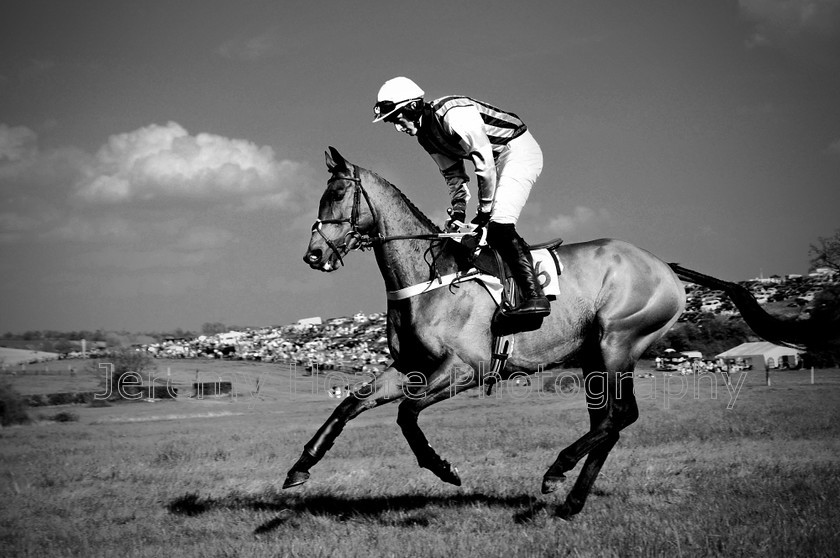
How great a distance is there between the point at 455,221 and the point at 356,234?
1.11m

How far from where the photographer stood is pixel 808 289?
42.8 meters

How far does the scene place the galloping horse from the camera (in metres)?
7.46

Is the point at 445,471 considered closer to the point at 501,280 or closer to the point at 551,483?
the point at 551,483

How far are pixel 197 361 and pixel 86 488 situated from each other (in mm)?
57556

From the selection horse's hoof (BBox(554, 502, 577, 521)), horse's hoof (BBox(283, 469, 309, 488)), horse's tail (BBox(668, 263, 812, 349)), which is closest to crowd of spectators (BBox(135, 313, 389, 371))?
horse's tail (BBox(668, 263, 812, 349))

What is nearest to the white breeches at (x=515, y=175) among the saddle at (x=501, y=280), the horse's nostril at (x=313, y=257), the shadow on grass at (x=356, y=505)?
the saddle at (x=501, y=280)

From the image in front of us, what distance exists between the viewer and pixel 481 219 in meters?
7.96

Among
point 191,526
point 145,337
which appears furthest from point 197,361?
point 191,526

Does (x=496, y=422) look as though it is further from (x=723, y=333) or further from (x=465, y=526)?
(x=723, y=333)

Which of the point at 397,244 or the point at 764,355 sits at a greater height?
the point at 397,244

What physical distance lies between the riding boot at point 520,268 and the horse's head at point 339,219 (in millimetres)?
1312

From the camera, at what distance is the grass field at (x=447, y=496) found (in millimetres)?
6918

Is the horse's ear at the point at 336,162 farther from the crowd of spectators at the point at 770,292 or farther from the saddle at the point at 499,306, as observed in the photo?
the crowd of spectators at the point at 770,292

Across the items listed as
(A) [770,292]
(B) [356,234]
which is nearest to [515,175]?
(B) [356,234]
